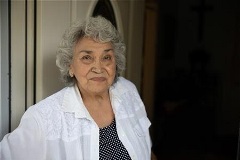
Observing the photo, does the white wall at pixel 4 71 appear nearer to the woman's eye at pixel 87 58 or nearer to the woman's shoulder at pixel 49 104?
the woman's shoulder at pixel 49 104

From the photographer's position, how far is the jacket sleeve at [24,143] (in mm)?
1198

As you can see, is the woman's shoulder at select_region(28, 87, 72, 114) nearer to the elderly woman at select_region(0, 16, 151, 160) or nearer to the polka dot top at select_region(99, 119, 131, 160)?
→ the elderly woman at select_region(0, 16, 151, 160)

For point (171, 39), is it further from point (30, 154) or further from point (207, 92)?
point (30, 154)

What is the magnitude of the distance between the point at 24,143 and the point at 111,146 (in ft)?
1.20

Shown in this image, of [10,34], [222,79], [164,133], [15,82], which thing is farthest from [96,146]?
[222,79]

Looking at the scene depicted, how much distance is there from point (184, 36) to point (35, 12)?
Result: 11.5 feet

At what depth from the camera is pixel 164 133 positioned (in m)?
4.39

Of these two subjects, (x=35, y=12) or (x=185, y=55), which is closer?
(x=35, y=12)

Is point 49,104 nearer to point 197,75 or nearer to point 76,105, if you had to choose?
point 76,105

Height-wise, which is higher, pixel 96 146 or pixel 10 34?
pixel 10 34

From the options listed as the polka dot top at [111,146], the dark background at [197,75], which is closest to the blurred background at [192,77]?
the dark background at [197,75]

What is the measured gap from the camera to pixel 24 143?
3.93 feet

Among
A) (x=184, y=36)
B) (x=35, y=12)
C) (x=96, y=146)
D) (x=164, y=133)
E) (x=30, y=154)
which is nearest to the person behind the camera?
(x=30, y=154)

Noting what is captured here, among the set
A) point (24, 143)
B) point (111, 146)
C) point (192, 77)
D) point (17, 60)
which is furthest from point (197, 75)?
point (24, 143)
